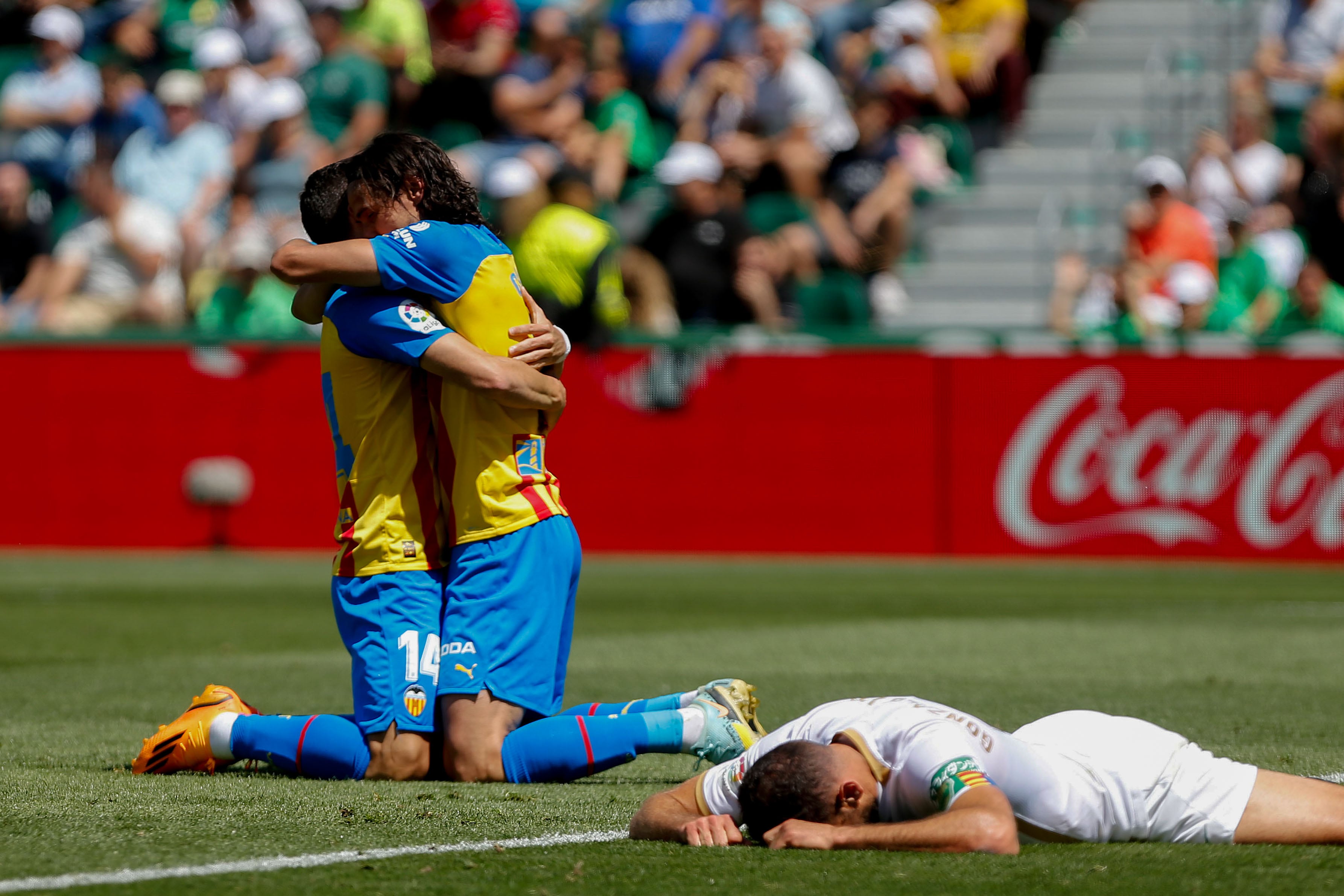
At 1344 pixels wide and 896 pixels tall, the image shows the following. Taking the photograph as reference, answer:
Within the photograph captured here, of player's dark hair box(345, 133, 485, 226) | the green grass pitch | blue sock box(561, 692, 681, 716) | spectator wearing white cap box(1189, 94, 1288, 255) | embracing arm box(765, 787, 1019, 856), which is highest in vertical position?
spectator wearing white cap box(1189, 94, 1288, 255)

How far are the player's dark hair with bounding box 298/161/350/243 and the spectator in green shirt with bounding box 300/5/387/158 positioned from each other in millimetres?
12516

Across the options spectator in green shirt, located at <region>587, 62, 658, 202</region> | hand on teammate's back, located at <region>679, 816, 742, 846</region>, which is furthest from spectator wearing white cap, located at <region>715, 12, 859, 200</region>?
hand on teammate's back, located at <region>679, 816, 742, 846</region>

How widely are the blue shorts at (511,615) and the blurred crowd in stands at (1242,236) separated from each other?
10018mm

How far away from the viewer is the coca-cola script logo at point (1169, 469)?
14.6 m

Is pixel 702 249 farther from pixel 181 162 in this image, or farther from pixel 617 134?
pixel 181 162

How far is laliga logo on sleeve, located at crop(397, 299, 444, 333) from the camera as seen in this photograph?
5.57 metres

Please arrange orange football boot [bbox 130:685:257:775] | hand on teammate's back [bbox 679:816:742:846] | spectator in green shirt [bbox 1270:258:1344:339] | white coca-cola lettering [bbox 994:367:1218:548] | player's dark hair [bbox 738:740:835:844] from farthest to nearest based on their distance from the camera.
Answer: white coca-cola lettering [bbox 994:367:1218:548] → spectator in green shirt [bbox 1270:258:1344:339] → orange football boot [bbox 130:685:257:775] → hand on teammate's back [bbox 679:816:742:846] → player's dark hair [bbox 738:740:835:844]

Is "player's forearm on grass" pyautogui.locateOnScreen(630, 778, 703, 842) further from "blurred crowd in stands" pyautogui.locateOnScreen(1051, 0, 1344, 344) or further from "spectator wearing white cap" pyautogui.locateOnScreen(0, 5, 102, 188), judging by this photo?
"spectator wearing white cap" pyautogui.locateOnScreen(0, 5, 102, 188)

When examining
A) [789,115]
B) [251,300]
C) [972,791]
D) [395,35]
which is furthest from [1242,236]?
[972,791]

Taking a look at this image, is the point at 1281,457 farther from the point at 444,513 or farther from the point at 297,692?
the point at 444,513

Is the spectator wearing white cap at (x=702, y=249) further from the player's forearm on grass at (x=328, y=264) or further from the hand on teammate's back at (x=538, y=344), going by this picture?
the player's forearm on grass at (x=328, y=264)

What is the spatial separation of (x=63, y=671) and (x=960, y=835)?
591 cm

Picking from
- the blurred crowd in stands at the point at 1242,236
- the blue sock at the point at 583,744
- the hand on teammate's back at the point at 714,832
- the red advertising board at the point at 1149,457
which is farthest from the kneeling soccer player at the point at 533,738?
the blurred crowd in stands at the point at 1242,236

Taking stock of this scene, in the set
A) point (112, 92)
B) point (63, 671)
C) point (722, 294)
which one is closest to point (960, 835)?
point (63, 671)
